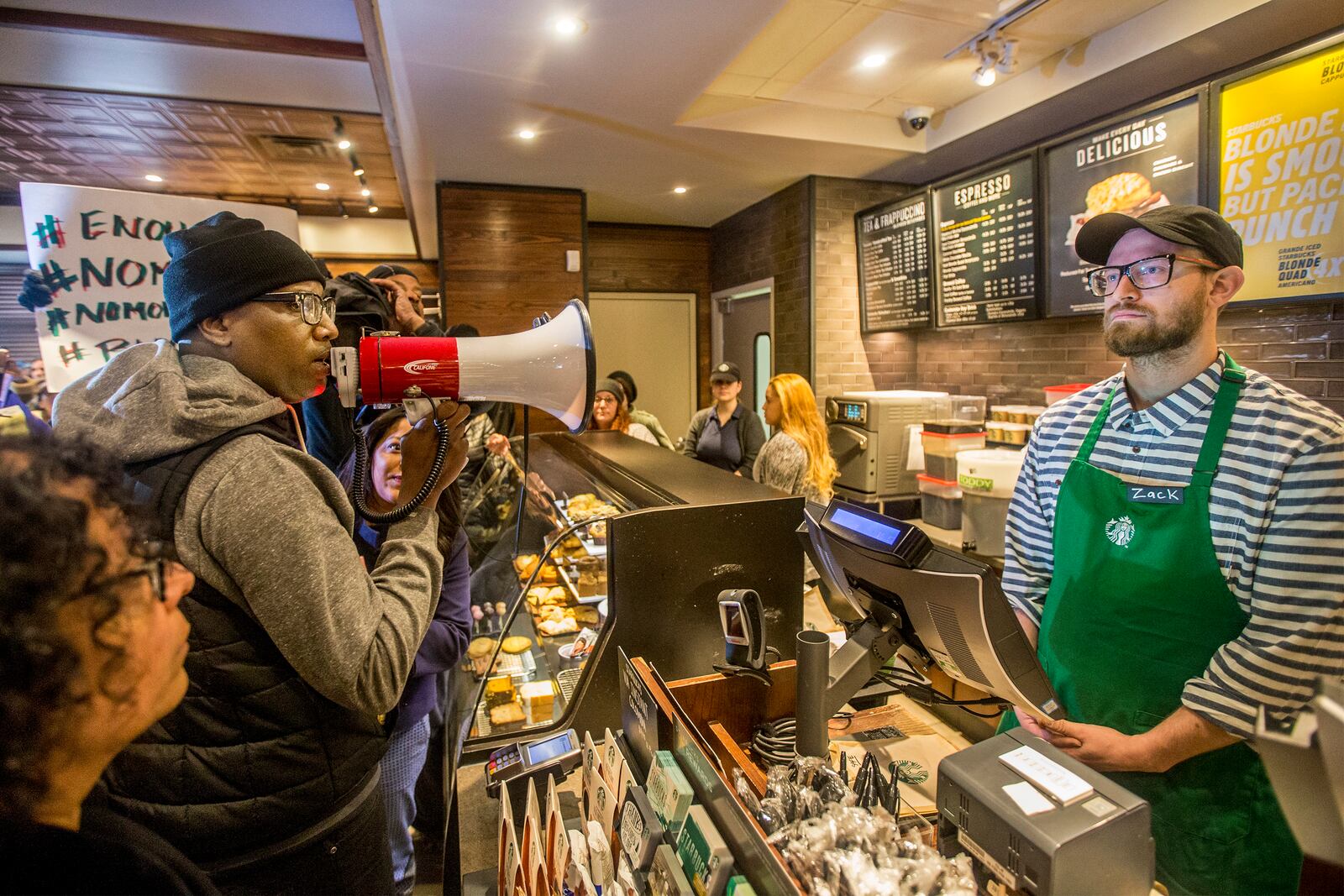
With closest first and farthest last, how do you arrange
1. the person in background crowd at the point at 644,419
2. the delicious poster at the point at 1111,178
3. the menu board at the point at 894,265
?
the delicious poster at the point at 1111,178 → the menu board at the point at 894,265 → the person in background crowd at the point at 644,419

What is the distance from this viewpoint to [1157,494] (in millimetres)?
1271

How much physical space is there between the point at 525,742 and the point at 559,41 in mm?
2691

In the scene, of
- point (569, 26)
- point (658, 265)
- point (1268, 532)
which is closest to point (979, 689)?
point (1268, 532)

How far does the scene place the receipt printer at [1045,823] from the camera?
679 millimetres

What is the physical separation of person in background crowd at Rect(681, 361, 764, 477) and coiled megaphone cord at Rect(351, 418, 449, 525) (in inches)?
116

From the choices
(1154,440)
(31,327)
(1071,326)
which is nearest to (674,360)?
(1071,326)

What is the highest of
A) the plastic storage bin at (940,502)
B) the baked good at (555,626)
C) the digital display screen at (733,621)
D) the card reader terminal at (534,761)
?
the digital display screen at (733,621)

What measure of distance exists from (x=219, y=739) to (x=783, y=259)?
4.78m

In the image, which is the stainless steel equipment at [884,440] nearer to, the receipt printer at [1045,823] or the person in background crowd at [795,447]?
the person in background crowd at [795,447]

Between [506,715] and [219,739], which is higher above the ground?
[219,739]

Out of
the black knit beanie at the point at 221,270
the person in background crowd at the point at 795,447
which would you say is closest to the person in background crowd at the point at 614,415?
the person in background crowd at the point at 795,447

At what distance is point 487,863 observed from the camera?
1.35 m

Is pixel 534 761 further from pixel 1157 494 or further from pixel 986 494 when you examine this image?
pixel 986 494

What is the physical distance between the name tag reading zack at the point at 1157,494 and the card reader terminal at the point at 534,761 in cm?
118
